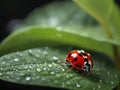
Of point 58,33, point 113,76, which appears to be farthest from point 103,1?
point 113,76

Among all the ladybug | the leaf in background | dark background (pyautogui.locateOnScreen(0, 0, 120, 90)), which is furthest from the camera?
dark background (pyautogui.locateOnScreen(0, 0, 120, 90))

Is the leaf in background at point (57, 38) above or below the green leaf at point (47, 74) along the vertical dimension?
above

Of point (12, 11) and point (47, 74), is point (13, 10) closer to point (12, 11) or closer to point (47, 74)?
point (12, 11)

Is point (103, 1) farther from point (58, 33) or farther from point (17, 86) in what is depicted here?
point (17, 86)

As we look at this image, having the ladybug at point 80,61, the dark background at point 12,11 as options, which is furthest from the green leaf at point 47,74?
the dark background at point 12,11

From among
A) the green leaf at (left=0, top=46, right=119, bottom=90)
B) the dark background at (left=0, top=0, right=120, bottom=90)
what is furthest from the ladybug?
the dark background at (left=0, top=0, right=120, bottom=90)

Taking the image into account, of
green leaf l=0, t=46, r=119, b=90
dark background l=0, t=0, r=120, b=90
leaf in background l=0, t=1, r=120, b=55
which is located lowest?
green leaf l=0, t=46, r=119, b=90

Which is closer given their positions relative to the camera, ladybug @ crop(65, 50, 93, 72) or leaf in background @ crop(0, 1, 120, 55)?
ladybug @ crop(65, 50, 93, 72)

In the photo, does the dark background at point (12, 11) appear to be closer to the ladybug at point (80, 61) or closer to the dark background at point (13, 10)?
the dark background at point (13, 10)

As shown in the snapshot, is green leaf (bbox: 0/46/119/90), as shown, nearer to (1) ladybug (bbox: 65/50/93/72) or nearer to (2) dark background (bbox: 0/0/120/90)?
(1) ladybug (bbox: 65/50/93/72)
